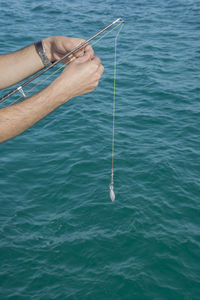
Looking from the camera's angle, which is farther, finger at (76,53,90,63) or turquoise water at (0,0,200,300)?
turquoise water at (0,0,200,300)

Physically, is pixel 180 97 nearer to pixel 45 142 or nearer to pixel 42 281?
pixel 45 142

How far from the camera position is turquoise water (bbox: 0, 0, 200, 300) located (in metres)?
5.44

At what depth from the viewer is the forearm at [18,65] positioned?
332cm

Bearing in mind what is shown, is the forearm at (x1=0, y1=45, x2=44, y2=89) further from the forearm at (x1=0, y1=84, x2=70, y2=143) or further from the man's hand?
the forearm at (x1=0, y1=84, x2=70, y2=143)

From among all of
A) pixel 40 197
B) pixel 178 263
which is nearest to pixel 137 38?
pixel 40 197

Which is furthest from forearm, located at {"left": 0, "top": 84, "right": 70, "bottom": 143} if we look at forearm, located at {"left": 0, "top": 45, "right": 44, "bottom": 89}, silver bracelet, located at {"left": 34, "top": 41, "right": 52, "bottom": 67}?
silver bracelet, located at {"left": 34, "top": 41, "right": 52, "bottom": 67}

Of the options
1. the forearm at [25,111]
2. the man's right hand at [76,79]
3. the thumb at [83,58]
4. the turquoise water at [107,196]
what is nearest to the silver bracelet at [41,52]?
the thumb at [83,58]

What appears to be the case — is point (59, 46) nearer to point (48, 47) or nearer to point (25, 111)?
point (48, 47)

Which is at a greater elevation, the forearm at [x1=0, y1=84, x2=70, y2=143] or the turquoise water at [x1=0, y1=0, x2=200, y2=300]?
the forearm at [x1=0, y1=84, x2=70, y2=143]

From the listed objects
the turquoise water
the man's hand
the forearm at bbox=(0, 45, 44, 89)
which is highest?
the man's hand

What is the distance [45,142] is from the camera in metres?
8.74

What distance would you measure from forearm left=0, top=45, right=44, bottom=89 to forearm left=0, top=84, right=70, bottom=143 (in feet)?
3.59

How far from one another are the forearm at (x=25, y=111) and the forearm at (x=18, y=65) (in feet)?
3.59

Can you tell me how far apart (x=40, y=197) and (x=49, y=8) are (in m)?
15.9
